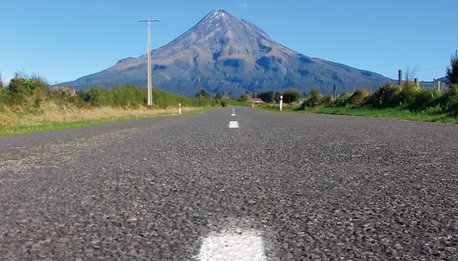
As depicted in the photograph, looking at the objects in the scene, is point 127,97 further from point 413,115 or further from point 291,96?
point 291,96

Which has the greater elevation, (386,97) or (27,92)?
(27,92)

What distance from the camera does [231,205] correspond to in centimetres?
309

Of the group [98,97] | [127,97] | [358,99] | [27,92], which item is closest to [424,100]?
[358,99]

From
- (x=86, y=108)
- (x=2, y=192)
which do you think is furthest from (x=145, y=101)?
(x=2, y=192)

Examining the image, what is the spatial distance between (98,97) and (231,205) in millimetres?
28634

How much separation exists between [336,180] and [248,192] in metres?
0.89

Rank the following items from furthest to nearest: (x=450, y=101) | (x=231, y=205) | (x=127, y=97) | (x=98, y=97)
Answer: (x=127, y=97), (x=98, y=97), (x=450, y=101), (x=231, y=205)

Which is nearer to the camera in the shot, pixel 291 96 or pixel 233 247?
pixel 233 247

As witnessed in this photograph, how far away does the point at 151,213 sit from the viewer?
2895 mm

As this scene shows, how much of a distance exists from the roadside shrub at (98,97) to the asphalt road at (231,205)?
80.6 ft

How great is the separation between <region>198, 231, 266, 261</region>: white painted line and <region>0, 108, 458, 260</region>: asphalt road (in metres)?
0.03

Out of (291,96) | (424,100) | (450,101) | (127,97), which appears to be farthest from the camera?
(291,96)

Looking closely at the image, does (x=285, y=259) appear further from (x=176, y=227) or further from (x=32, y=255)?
(x=32, y=255)

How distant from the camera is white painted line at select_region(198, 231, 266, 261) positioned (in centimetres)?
210
